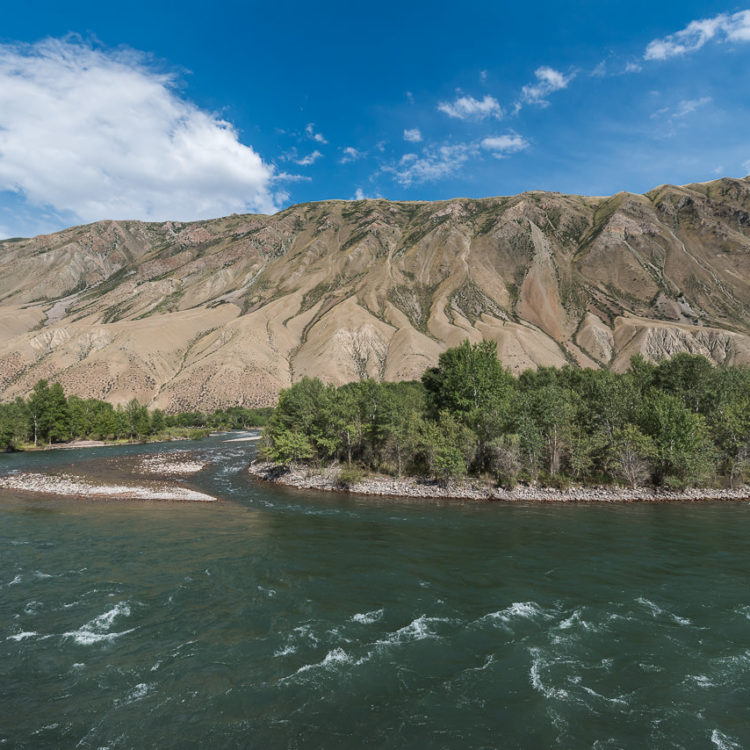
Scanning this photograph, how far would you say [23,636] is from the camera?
16219 mm

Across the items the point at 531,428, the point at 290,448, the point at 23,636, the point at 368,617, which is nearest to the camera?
the point at 23,636

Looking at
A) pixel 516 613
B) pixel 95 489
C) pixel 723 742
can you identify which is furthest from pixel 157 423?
pixel 723 742

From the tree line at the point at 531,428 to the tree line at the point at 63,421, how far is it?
6863 centimetres

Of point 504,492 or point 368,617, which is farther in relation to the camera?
point 504,492

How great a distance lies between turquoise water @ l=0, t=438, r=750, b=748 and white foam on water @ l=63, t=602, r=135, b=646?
0.10 m

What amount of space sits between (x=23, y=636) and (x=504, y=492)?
131ft

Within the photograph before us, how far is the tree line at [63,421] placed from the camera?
94.6 m

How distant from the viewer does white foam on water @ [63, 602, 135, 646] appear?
16031 millimetres

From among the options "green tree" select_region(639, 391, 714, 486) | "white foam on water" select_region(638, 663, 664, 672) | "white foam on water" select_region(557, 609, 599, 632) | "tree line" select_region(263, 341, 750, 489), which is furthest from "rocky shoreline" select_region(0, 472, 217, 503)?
"green tree" select_region(639, 391, 714, 486)

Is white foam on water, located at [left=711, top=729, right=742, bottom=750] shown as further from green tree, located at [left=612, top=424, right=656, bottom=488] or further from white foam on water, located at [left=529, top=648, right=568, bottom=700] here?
green tree, located at [left=612, top=424, right=656, bottom=488]

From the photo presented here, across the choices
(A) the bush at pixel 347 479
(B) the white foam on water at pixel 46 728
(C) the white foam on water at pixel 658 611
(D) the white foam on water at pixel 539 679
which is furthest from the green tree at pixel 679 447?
(B) the white foam on water at pixel 46 728

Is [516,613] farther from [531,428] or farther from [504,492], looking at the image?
[531,428]

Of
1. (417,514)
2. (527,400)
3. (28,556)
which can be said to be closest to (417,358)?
(527,400)

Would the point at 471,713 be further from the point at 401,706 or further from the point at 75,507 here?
the point at 75,507
